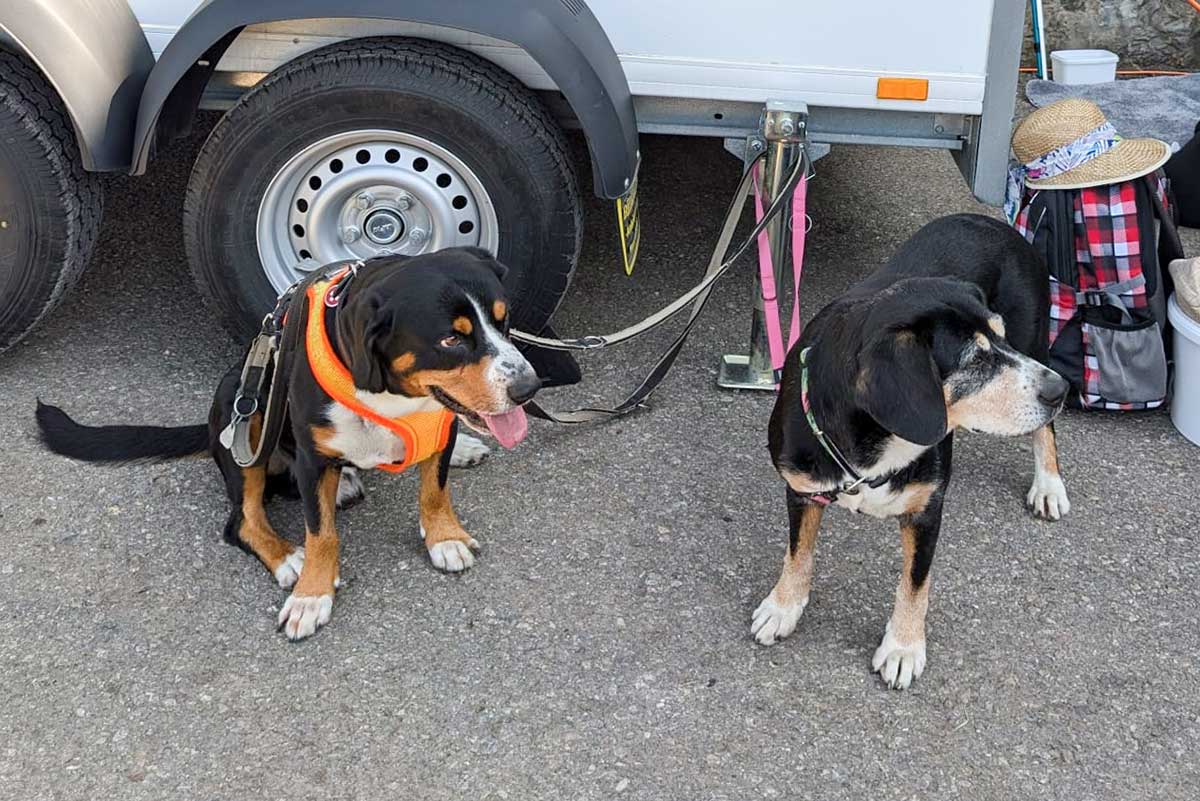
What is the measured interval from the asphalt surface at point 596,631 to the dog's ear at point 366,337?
726 mm

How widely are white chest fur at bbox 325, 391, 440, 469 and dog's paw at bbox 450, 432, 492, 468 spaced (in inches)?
28.5

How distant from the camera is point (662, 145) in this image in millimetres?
6254

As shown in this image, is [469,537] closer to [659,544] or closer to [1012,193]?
[659,544]

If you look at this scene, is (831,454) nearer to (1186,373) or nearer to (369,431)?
(369,431)

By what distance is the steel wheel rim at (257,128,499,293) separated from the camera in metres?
3.71

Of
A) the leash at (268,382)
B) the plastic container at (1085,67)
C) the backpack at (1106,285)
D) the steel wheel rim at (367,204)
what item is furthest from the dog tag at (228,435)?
the plastic container at (1085,67)

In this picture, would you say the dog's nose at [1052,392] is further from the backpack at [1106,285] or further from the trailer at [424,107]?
the backpack at [1106,285]

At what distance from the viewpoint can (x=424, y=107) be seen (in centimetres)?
359

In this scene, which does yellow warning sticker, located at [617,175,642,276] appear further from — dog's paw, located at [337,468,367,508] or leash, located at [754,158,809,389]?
dog's paw, located at [337,468,367,508]

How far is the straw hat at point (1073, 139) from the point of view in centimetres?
378

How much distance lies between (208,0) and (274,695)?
6.76 feet

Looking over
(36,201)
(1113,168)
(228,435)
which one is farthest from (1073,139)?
(36,201)

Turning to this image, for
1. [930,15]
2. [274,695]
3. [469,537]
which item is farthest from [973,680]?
[930,15]

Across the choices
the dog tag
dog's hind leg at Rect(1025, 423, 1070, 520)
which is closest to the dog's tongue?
the dog tag
